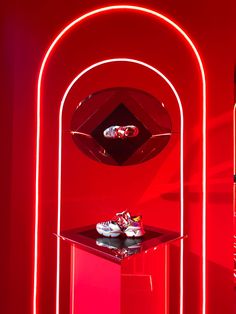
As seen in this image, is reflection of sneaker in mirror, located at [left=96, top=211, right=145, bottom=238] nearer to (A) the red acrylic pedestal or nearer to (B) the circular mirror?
(A) the red acrylic pedestal

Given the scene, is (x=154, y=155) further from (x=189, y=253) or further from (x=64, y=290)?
(x=64, y=290)

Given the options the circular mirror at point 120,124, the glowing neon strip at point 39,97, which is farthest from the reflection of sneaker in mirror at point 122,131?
the glowing neon strip at point 39,97

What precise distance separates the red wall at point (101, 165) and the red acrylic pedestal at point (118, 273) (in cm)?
19

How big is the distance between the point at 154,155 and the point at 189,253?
564mm

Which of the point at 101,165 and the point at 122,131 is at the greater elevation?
the point at 122,131

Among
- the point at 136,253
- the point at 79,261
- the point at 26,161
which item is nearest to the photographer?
the point at 136,253

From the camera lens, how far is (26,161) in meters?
1.35

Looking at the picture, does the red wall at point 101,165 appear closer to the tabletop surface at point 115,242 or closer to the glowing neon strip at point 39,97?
the glowing neon strip at point 39,97

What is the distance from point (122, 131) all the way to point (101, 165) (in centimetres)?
22

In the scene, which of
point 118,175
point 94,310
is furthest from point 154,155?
point 94,310

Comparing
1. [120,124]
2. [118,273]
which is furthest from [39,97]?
[118,273]

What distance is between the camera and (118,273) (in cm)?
91

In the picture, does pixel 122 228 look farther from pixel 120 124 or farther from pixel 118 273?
pixel 120 124

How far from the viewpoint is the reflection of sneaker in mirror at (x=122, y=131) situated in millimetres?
1365
